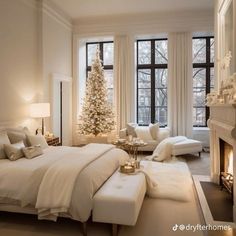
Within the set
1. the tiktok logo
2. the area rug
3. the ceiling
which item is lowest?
the tiktok logo

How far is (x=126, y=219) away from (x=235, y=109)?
179 cm

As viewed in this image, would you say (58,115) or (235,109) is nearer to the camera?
(235,109)

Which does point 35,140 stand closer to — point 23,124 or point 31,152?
point 31,152

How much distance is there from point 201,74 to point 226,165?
4733mm

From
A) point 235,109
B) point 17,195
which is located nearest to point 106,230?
point 17,195

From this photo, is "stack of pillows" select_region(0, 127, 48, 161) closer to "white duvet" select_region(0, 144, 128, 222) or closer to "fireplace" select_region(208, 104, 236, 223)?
"white duvet" select_region(0, 144, 128, 222)

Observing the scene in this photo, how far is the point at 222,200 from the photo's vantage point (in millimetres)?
3766

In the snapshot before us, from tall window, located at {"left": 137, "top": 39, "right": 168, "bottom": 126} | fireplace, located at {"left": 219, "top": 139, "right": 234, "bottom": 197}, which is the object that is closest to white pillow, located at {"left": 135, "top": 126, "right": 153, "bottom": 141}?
tall window, located at {"left": 137, "top": 39, "right": 168, "bottom": 126}

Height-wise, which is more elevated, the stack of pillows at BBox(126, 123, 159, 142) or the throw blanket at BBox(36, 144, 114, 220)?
the stack of pillows at BBox(126, 123, 159, 142)

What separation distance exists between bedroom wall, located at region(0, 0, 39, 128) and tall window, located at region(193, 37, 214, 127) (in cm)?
508

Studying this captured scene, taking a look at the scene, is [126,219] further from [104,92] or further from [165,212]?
[104,92]

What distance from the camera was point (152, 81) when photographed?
8.69 meters

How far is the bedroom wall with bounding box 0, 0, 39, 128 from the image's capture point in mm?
5273

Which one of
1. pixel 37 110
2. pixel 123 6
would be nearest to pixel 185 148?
pixel 37 110
